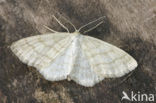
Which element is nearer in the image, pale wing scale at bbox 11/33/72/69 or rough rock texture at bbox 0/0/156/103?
rough rock texture at bbox 0/0/156/103

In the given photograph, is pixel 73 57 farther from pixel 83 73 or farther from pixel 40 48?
pixel 40 48

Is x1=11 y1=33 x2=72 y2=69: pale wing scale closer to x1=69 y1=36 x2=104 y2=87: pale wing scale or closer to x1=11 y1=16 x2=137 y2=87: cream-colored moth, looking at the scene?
x1=11 y1=16 x2=137 y2=87: cream-colored moth

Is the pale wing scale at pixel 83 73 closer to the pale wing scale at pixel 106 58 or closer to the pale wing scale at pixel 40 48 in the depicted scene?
the pale wing scale at pixel 106 58

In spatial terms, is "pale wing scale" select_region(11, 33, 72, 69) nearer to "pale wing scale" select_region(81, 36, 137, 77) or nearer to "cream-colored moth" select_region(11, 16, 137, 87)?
"cream-colored moth" select_region(11, 16, 137, 87)

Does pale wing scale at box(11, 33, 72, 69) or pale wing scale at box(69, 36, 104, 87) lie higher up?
pale wing scale at box(11, 33, 72, 69)

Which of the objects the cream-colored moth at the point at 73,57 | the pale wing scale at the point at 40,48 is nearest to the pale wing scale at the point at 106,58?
the cream-colored moth at the point at 73,57

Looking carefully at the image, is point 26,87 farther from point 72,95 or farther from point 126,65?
point 126,65

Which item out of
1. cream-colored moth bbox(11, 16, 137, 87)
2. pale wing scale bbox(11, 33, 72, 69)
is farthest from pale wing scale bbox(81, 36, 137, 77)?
pale wing scale bbox(11, 33, 72, 69)
